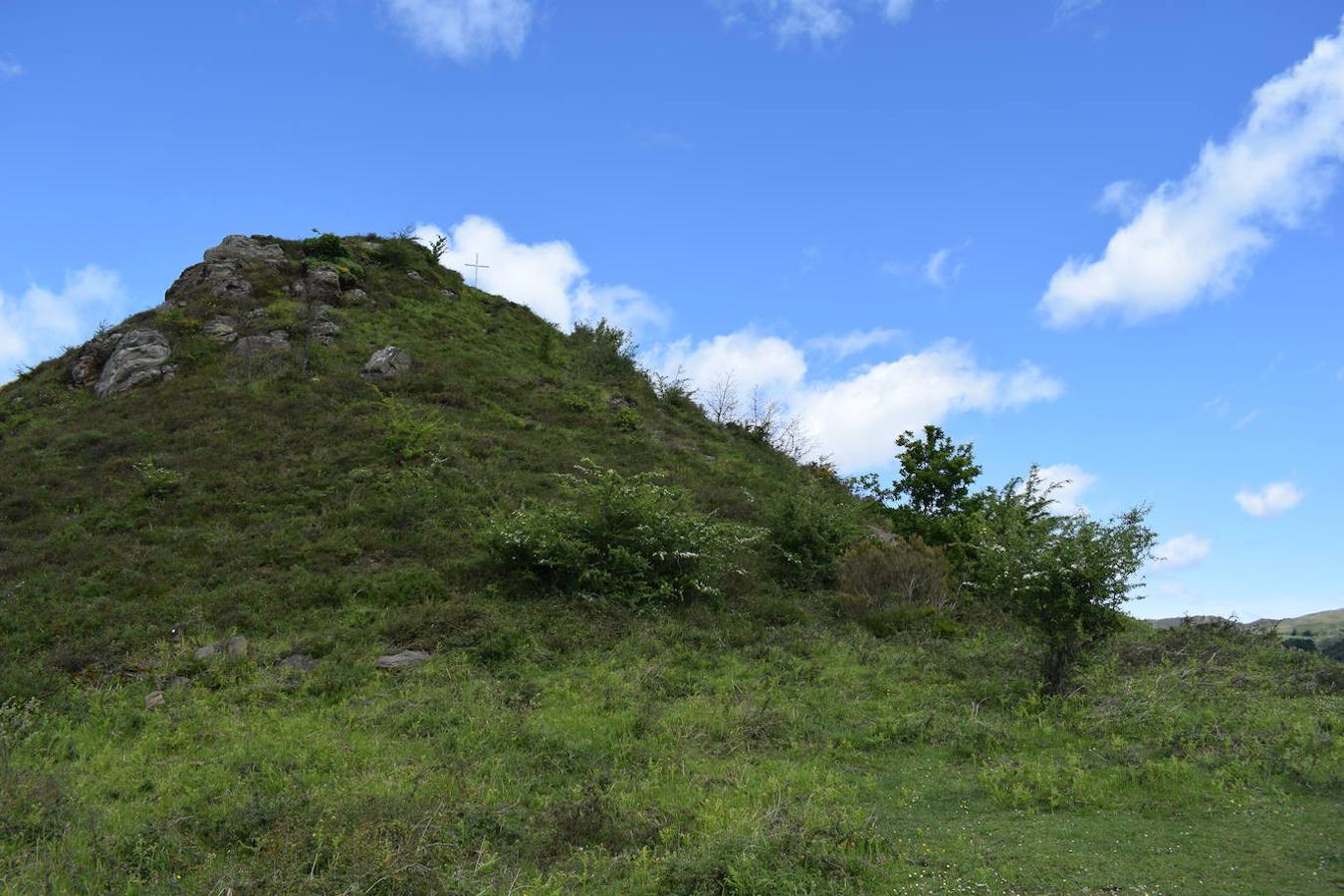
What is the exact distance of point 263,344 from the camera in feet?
85.5

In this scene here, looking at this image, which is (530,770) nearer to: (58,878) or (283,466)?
(58,878)

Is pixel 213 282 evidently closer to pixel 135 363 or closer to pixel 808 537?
pixel 135 363

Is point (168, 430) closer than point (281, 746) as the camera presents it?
No

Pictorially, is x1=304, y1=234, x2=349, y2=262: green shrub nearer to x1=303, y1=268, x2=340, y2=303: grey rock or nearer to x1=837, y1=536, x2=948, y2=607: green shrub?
x1=303, y1=268, x2=340, y2=303: grey rock

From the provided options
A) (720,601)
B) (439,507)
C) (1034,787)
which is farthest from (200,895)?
(439,507)

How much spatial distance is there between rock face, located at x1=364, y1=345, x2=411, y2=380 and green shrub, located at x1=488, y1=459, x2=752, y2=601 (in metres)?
11.6

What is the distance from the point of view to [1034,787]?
306 inches

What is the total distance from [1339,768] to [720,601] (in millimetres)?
9918

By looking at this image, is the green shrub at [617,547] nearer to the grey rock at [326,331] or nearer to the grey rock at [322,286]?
the grey rock at [326,331]

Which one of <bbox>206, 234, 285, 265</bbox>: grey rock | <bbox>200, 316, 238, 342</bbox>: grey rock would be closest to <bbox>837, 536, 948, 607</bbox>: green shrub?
<bbox>200, 316, 238, 342</bbox>: grey rock

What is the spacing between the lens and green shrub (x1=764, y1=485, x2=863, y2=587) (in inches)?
722

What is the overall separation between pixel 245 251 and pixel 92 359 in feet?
28.0

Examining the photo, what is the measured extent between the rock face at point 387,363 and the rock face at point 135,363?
19.2ft

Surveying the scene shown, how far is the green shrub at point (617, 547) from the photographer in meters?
15.1
